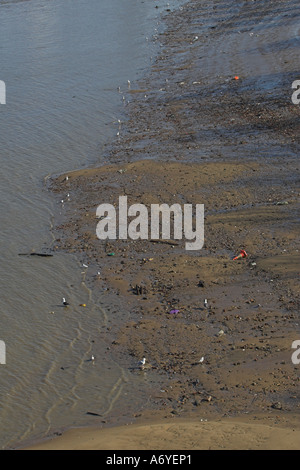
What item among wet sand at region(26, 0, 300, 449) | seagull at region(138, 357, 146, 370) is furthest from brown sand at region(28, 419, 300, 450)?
seagull at region(138, 357, 146, 370)

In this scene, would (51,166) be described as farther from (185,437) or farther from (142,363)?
(185,437)

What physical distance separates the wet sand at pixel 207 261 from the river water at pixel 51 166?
0.37m

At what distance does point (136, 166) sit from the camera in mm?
14047

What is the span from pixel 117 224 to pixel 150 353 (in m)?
3.71

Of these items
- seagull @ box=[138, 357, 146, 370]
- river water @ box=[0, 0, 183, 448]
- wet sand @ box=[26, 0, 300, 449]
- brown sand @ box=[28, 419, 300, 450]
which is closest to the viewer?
brown sand @ box=[28, 419, 300, 450]

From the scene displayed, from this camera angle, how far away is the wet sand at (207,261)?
297 inches

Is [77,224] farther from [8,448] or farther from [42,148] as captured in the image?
[8,448]

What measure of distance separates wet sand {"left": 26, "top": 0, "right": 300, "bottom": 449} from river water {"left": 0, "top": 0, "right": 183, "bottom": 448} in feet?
1.23

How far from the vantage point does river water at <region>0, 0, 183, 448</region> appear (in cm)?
828

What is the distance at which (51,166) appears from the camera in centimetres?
1469

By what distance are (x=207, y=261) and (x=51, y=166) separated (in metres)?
5.50

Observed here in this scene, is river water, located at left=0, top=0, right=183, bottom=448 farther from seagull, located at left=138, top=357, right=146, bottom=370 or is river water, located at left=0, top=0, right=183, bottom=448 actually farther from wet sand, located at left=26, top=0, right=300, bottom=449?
wet sand, located at left=26, top=0, right=300, bottom=449

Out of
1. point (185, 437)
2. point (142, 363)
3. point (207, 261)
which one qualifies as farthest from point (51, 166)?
point (185, 437)

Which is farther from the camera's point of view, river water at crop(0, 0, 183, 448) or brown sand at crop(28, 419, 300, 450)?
river water at crop(0, 0, 183, 448)
